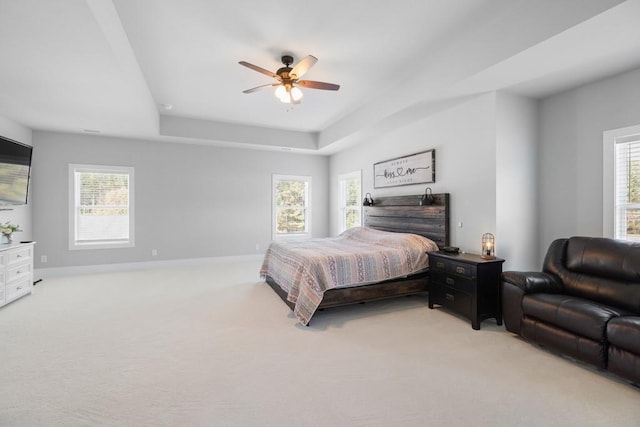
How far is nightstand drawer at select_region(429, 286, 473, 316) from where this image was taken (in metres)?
3.22

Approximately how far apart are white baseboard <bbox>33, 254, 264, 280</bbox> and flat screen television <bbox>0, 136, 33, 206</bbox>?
1.49 metres

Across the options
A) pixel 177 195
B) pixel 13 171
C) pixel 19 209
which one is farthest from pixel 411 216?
pixel 19 209

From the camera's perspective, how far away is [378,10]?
267cm

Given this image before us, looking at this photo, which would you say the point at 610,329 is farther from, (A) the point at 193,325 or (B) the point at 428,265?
(A) the point at 193,325

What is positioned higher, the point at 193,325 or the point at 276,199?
the point at 276,199

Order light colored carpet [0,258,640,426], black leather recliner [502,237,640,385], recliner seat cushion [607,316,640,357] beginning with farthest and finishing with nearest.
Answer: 1. black leather recliner [502,237,640,385]
2. recliner seat cushion [607,316,640,357]
3. light colored carpet [0,258,640,426]

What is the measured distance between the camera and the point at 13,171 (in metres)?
4.38

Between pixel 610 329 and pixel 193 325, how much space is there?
3673mm

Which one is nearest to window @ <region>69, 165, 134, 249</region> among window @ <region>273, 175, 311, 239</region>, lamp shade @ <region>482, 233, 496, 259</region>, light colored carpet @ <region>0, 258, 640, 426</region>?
light colored carpet @ <region>0, 258, 640, 426</region>

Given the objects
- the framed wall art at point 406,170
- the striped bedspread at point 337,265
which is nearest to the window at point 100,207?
the striped bedspread at point 337,265

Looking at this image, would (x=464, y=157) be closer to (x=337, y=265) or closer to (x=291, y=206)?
(x=337, y=265)

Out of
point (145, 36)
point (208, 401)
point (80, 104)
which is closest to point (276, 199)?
point (80, 104)

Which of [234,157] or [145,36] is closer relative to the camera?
[145,36]

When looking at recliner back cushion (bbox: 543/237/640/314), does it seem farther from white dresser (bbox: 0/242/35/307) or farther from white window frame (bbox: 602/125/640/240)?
white dresser (bbox: 0/242/35/307)
